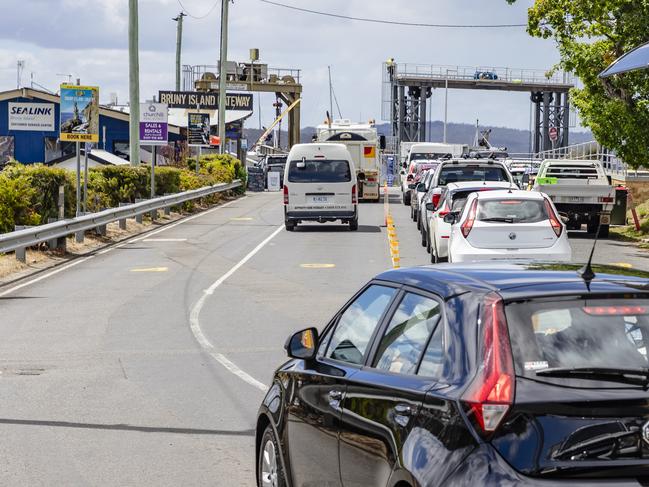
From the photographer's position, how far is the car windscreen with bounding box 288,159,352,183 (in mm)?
33938

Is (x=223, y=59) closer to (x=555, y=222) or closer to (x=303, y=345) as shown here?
(x=555, y=222)

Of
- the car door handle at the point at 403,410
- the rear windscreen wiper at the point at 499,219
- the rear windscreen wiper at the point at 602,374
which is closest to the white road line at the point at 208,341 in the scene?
the rear windscreen wiper at the point at 499,219

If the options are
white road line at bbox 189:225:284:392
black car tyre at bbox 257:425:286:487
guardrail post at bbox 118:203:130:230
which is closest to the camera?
black car tyre at bbox 257:425:286:487

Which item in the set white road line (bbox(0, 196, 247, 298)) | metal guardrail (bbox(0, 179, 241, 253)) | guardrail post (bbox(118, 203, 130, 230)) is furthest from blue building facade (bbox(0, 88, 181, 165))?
guardrail post (bbox(118, 203, 130, 230))

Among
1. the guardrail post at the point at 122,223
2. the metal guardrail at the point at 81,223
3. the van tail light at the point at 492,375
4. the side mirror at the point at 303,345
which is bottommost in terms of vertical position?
the guardrail post at the point at 122,223

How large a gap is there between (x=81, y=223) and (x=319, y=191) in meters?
8.74

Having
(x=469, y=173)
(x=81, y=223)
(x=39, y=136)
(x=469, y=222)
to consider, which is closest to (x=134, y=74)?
(x=81, y=223)

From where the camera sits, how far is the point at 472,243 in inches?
723

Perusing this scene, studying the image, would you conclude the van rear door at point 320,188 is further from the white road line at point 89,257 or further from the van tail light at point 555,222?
the van tail light at point 555,222

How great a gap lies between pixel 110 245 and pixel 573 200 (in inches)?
461

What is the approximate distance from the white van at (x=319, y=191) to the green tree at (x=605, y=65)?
6562 mm

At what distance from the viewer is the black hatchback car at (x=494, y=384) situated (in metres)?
4.11

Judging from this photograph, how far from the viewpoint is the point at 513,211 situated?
1833 centimetres

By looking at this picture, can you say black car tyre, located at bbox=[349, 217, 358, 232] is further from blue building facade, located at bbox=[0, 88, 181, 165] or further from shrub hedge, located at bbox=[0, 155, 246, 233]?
blue building facade, located at bbox=[0, 88, 181, 165]
